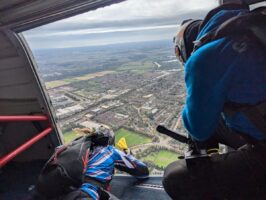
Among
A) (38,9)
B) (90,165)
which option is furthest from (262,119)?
(38,9)

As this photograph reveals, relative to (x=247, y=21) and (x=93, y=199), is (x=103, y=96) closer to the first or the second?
(x=93, y=199)

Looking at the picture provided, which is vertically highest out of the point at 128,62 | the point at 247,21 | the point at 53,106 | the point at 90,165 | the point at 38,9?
the point at 38,9

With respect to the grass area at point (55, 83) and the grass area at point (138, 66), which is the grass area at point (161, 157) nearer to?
the grass area at point (138, 66)

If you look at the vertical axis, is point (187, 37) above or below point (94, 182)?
above

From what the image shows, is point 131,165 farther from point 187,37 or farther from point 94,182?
point 187,37

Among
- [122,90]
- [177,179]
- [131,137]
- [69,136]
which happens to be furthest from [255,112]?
[69,136]

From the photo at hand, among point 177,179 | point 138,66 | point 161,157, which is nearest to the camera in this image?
point 177,179

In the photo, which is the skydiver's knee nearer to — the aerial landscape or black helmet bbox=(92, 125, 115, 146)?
the aerial landscape

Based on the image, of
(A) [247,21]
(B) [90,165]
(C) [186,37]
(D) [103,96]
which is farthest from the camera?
(D) [103,96]
